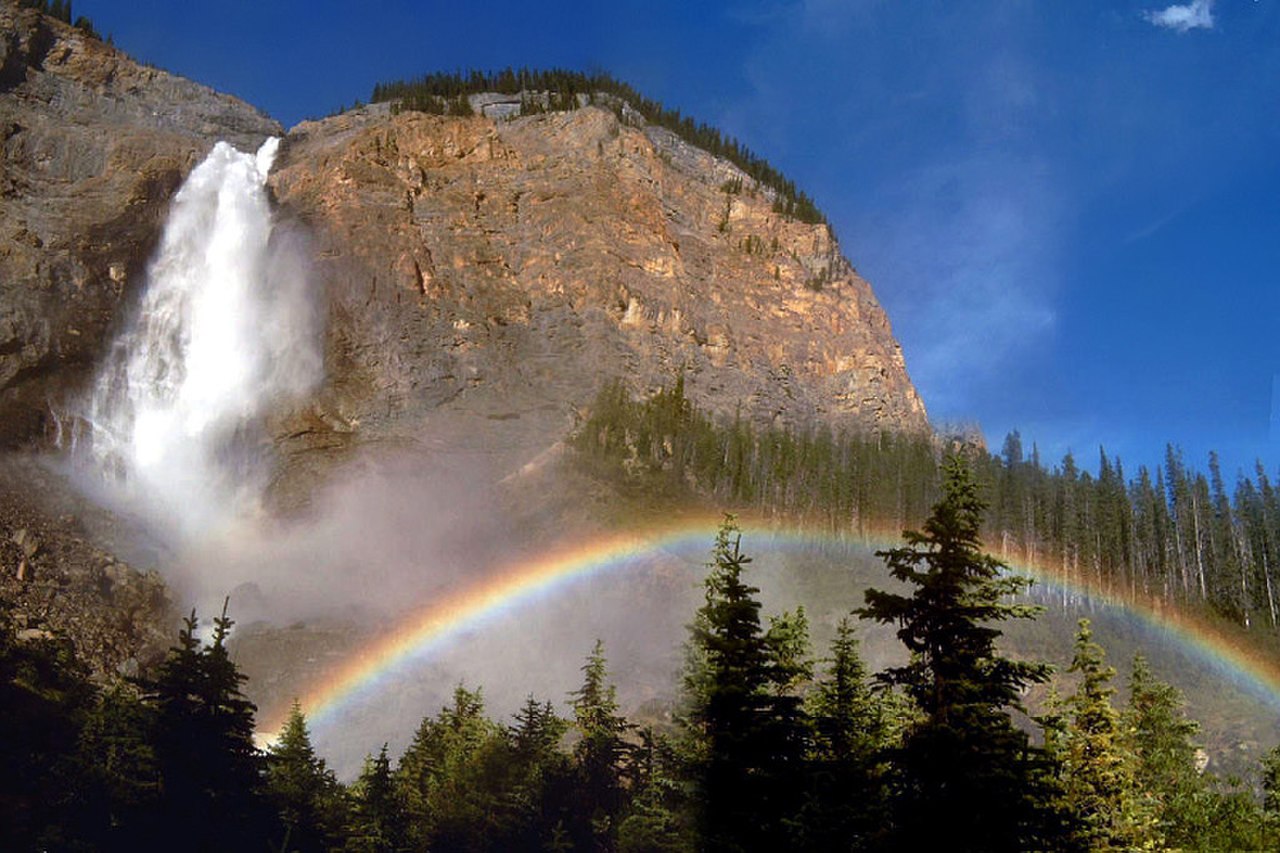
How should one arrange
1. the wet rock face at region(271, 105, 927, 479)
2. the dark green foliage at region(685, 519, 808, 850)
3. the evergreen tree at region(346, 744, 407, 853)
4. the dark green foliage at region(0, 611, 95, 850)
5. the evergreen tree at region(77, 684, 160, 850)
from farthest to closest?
the wet rock face at region(271, 105, 927, 479) < the evergreen tree at region(346, 744, 407, 853) < the evergreen tree at region(77, 684, 160, 850) < the dark green foliage at region(0, 611, 95, 850) < the dark green foliage at region(685, 519, 808, 850)

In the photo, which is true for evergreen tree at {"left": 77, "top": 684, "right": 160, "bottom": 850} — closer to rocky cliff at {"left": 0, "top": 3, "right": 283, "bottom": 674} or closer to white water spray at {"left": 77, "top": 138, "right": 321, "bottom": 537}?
rocky cliff at {"left": 0, "top": 3, "right": 283, "bottom": 674}

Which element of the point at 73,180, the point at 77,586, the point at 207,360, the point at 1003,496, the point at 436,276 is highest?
the point at 73,180

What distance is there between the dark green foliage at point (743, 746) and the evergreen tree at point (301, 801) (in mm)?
18472

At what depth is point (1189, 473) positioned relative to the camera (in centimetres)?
10006

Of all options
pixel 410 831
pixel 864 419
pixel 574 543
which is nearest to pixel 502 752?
pixel 410 831

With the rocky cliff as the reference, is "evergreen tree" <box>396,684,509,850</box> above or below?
below

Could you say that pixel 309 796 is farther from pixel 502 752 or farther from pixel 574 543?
pixel 574 543

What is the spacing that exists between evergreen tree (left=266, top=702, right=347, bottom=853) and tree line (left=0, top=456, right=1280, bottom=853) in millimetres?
92

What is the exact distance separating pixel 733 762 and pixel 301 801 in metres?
20.9

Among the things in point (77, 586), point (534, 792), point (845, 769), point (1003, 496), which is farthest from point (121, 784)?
point (1003, 496)

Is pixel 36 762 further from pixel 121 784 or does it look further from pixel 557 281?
pixel 557 281

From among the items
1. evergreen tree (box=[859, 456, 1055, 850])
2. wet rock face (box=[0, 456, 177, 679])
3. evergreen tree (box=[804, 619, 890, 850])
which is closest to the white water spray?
wet rock face (box=[0, 456, 177, 679])

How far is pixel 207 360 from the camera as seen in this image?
11206 centimetres

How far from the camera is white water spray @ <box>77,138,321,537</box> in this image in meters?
99.0
